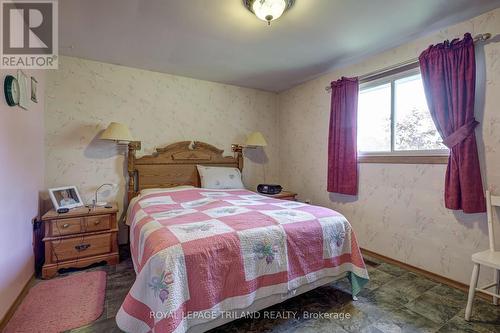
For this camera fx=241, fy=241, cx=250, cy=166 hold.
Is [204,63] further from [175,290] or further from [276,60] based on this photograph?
[175,290]

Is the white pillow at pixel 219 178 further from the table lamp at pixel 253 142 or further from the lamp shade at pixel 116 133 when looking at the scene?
the lamp shade at pixel 116 133

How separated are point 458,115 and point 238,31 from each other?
2031mm

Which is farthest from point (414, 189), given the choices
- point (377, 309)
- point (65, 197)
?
point (65, 197)

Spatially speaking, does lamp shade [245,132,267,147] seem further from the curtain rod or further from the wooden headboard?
the curtain rod

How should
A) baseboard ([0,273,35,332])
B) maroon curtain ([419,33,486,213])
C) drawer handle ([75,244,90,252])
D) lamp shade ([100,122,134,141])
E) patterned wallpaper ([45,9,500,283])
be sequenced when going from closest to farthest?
baseboard ([0,273,35,332]) < maroon curtain ([419,33,486,213]) < patterned wallpaper ([45,9,500,283]) < drawer handle ([75,244,90,252]) < lamp shade ([100,122,134,141])

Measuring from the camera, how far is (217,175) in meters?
3.33

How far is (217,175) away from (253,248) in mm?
1905

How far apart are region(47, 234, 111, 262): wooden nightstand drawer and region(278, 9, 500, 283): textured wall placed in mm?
2702

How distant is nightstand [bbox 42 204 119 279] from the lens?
224cm

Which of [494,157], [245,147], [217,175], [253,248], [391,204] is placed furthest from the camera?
[245,147]

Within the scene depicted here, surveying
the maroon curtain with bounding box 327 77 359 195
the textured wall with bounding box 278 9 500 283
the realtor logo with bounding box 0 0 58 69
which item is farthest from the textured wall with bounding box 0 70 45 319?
the textured wall with bounding box 278 9 500 283

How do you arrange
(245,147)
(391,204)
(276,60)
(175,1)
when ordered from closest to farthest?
(175,1), (391,204), (276,60), (245,147)

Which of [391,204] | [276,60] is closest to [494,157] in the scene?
[391,204]

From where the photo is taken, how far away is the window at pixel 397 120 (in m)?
2.37
